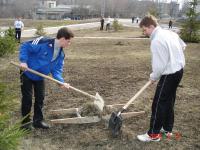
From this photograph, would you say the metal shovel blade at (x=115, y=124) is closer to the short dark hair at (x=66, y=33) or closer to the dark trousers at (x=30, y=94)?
the dark trousers at (x=30, y=94)

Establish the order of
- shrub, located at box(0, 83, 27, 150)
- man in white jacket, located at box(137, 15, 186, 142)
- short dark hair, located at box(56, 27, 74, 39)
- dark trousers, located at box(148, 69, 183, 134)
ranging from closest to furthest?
shrub, located at box(0, 83, 27, 150) → man in white jacket, located at box(137, 15, 186, 142) → dark trousers, located at box(148, 69, 183, 134) → short dark hair, located at box(56, 27, 74, 39)

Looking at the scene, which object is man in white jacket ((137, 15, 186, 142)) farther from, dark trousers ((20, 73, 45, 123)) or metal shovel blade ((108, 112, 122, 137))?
dark trousers ((20, 73, 45, 123))

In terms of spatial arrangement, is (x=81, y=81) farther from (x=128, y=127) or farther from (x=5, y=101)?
(x=5, y=101)

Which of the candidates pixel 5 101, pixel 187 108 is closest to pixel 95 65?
pixel 187 108

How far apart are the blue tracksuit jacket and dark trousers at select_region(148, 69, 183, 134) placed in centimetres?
151

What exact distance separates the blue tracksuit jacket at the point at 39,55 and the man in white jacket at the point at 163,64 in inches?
51.5

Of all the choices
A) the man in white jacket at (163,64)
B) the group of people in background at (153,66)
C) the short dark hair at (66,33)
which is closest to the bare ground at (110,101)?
the group of people in background at (153,66)

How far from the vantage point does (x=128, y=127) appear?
220 inches

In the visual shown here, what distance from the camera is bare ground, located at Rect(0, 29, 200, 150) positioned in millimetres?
5016

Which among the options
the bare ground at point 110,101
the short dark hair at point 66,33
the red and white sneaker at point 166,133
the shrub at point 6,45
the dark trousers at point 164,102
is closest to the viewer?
the dark trousers at point 164,102

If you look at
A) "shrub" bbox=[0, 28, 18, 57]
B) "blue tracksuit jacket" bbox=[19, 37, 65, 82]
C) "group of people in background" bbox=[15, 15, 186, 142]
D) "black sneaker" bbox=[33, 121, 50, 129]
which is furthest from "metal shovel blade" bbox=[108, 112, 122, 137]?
"shrub" bbox=[0, 28, 18, 57]

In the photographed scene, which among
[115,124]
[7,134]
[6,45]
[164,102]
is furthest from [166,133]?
[6,45]

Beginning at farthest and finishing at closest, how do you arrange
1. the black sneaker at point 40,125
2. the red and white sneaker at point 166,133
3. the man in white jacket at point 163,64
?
the black sneaker at point 40,125 < the red and white sneaker at point 166,133 < the man in white jacket at point 163,64

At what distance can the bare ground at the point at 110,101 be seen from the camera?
5.02 meters
